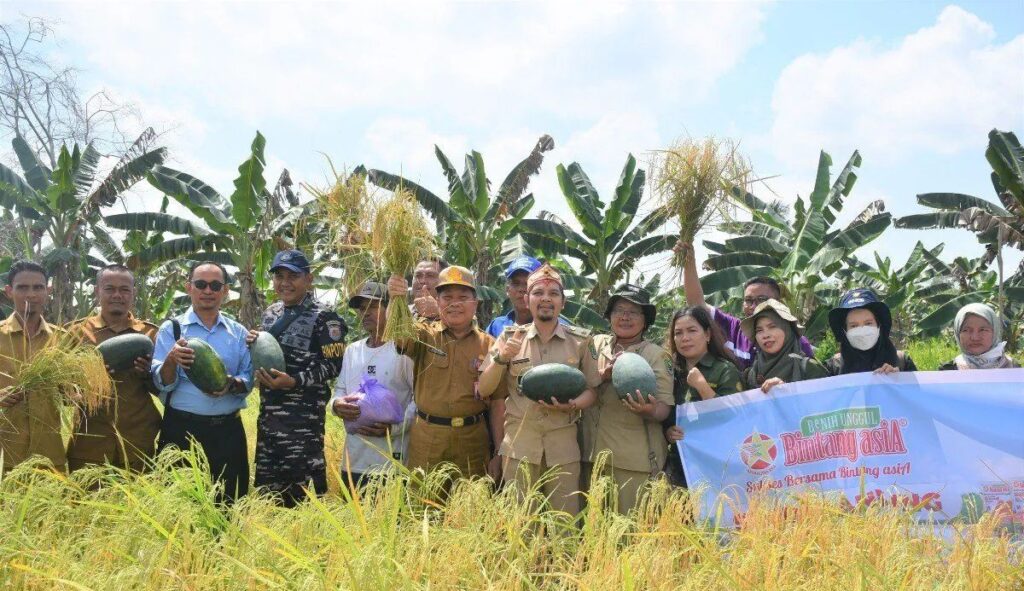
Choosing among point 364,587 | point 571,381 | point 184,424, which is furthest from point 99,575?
point 571,381

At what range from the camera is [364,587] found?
2926mm

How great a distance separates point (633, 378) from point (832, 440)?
4.15 feet

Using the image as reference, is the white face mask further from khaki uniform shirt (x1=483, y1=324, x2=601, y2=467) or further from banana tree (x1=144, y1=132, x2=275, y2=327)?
banana tree (x1=144, y1=132, x2=275, y2=327)

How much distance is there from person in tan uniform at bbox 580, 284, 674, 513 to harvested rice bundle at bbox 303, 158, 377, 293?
1.75 metres

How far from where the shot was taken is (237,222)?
520 inches

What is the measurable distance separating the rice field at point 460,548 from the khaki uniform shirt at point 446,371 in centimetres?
69

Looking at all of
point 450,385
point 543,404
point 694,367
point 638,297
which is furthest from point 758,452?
point 450,385

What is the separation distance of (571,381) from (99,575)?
8.21 feet

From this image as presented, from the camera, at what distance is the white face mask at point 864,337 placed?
4.47 m

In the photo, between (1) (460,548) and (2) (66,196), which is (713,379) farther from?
(2) (66,196)

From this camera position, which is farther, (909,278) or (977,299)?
(909,278)

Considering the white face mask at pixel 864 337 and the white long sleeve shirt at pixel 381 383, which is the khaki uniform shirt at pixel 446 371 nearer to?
the white long sleeve shirt at pixel 381 383

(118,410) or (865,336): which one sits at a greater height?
(865,336)

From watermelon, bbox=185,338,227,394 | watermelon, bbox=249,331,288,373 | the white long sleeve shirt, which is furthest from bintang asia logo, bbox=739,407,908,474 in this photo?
watermelon, bbox=185,338,227,394
